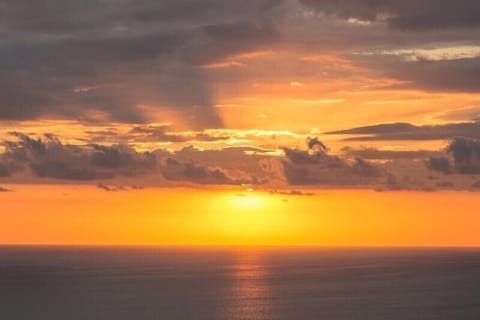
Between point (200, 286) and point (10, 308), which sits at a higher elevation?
point (200, 286)

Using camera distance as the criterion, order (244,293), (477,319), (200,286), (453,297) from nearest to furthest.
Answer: (477,319) < (453,297) < (244,293) < (200,286)

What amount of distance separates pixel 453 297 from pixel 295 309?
121ft

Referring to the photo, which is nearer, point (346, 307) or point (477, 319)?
point (477, 319)

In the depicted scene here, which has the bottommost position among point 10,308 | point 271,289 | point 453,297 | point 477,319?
point 477,319

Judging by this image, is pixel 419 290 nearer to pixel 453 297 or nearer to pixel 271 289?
pixel 453 297

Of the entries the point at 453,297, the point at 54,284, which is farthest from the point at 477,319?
the point at 54,284

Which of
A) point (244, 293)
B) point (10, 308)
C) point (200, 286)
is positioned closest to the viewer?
point (10, 308)

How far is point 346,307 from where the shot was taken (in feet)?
474

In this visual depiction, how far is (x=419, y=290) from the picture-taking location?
181 meters

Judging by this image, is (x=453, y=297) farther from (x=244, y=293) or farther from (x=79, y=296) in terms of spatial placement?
(x=79, y=296)

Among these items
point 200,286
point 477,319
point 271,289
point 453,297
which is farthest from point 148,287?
point 477,319

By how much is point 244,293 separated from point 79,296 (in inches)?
1263

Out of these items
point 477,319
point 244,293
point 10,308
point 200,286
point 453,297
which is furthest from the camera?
point 200,286

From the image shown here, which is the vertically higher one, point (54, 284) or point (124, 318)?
point (54, 284)
